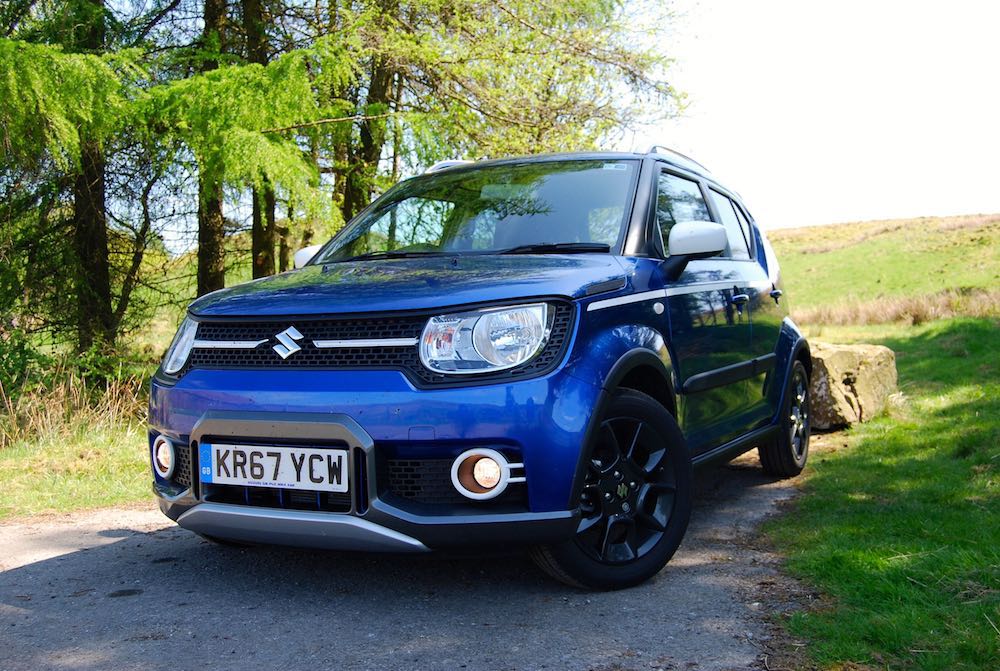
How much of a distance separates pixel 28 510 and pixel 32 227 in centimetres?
572

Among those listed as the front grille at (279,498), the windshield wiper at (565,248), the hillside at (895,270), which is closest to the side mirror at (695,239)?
the windshield wiper at (565,248)

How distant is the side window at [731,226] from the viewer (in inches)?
221

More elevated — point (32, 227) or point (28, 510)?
point (32, 227)

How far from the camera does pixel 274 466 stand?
3354 millimetres

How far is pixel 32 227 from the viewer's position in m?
10.2

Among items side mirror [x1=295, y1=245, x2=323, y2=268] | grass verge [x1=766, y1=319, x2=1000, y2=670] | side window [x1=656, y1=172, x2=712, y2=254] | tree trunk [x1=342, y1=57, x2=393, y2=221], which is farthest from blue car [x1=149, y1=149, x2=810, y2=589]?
tree trunk [x1=342, y1=57, x2=393, y2=221]

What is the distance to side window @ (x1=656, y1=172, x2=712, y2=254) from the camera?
4566 millimetres

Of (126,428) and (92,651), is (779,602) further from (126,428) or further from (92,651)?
(126,428)

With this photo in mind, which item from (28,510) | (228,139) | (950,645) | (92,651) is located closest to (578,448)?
(950,645)

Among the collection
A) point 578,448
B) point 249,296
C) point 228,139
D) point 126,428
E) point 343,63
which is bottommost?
point 126,428

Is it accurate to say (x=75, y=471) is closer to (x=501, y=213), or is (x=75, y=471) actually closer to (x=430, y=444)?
(x=501, y=213)

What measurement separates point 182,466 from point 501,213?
72.3 inches

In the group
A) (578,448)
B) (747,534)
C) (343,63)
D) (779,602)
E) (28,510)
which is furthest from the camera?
(343,63)

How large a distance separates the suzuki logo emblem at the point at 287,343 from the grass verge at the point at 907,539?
6.52ft
